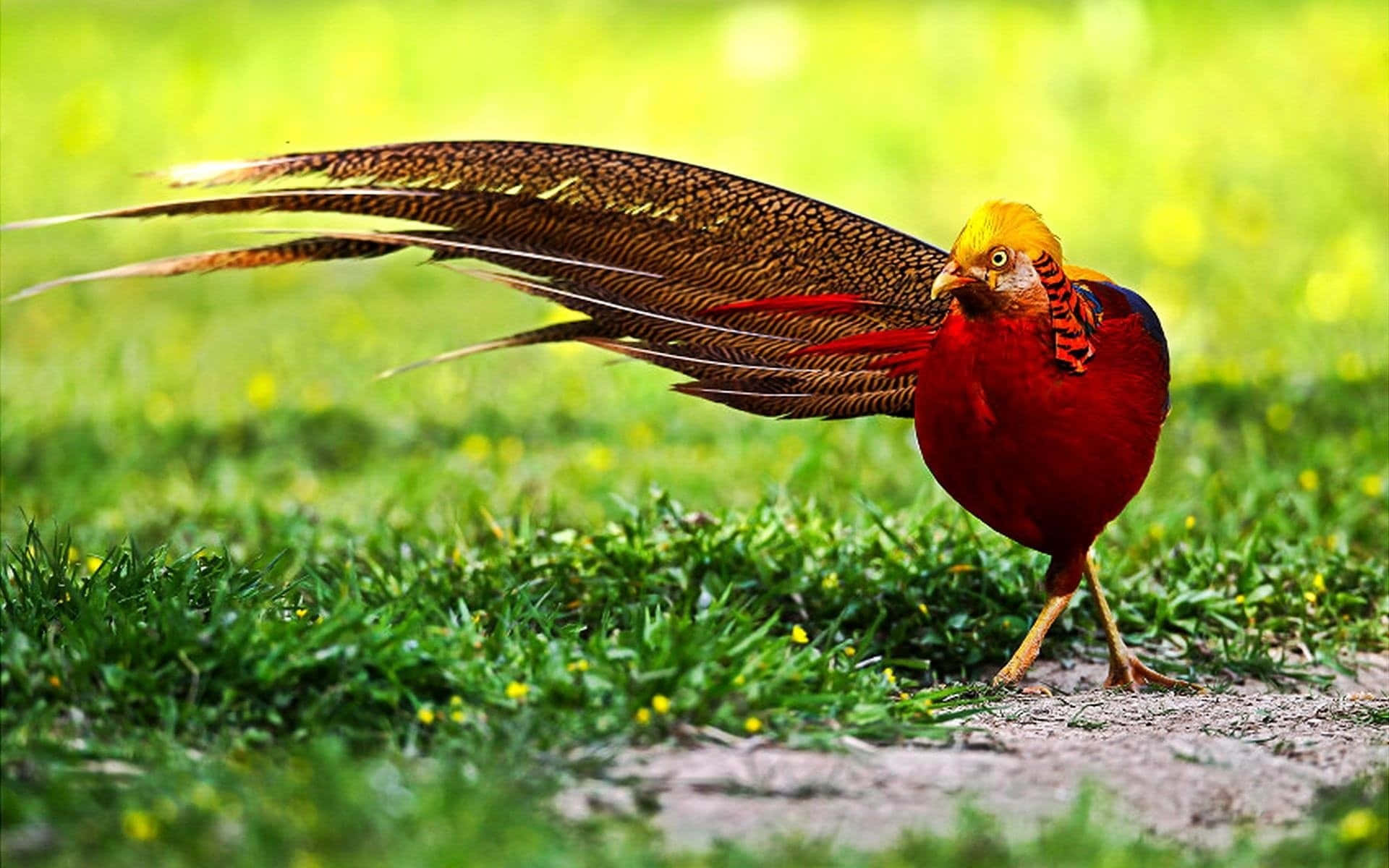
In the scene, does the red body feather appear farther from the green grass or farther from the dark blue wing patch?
the green grass

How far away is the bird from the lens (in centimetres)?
377

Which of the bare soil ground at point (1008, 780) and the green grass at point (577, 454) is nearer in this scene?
the bare soil ground at point (1008, 780)

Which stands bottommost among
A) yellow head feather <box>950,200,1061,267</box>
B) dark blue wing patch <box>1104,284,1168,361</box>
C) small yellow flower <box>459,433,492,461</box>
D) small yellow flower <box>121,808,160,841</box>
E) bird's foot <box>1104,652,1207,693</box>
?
bird's foot <box>1104,652,1207,693</box>

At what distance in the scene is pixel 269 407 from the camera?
7.13 m

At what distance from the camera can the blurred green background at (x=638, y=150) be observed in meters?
6.29

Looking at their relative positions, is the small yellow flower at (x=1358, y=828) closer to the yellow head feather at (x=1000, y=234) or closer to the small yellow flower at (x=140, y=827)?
the yellow head feather at (x=1000, y=234)

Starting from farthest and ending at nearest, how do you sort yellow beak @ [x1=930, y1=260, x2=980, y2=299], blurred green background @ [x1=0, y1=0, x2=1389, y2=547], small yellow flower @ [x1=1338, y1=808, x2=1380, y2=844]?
blurred green background @ [x1=0, y1=0, x2=1389, y2=547] < yellow beak @ [x1=930, y1=260, x2=980, y2=299] < small yellow flower @ [x1=1338, y1=808, x2=1380, y2=844]

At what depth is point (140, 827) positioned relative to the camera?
2574mm

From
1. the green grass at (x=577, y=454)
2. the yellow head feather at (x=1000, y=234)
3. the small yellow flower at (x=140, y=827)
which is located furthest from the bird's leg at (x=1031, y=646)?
the small yellow flower at (x=140, y=827)

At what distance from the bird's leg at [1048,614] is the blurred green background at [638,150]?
4.37ft

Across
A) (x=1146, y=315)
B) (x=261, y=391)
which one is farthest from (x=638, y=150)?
(x=1146, y=315)

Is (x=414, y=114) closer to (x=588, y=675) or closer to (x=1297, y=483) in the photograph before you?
(x=1297, y=483)

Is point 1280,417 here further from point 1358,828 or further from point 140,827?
point 140,827

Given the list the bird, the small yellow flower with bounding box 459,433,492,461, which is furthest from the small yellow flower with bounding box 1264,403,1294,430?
the small yellow flower with bounding box 459,433,492,461
